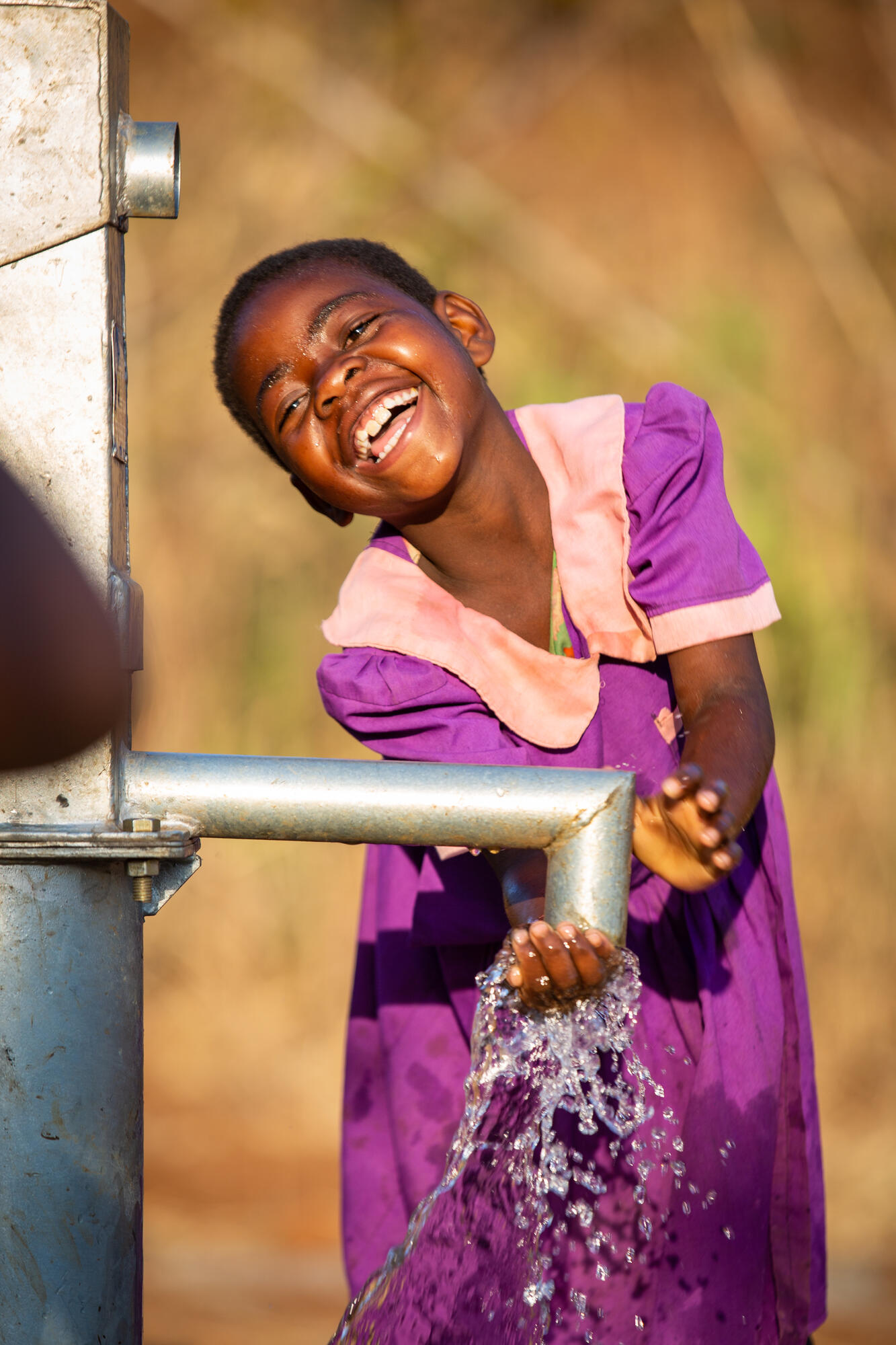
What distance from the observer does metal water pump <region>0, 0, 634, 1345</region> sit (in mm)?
647

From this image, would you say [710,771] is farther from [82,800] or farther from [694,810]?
[82,800]

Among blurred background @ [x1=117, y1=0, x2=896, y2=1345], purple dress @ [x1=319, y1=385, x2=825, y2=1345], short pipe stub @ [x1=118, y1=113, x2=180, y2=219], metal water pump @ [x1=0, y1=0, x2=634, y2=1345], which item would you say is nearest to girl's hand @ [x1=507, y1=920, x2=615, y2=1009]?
metal water pump @ [x1=0, y1=0, x2=634, y2=1345]

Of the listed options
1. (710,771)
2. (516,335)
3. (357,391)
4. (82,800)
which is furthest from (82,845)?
(516,335)

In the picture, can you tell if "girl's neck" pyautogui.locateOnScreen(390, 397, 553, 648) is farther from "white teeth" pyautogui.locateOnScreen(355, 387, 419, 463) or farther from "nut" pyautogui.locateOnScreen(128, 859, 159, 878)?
"nut" pyautogui.locateOnScreen(128, 859, 159, 878)

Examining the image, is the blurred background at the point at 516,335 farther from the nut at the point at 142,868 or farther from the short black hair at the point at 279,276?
the nut at the point at 142,868

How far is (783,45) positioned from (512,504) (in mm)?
2271

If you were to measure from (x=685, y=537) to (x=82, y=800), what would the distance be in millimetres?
687

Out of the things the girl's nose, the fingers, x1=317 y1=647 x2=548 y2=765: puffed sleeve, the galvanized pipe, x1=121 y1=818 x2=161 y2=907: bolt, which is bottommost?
x1=121 y1=818 x2=161 y2=907: bolt

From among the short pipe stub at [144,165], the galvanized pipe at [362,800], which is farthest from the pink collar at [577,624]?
the short pipe stub at [144,165]

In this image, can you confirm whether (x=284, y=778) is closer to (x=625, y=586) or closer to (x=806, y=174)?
(x=625, y=586)

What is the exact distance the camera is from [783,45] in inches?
121

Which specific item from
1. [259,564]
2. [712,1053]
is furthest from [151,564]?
[712,1053]

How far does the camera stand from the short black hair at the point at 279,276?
4.38ft

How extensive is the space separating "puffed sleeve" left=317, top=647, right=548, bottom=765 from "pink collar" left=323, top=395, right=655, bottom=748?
0.01 meters
